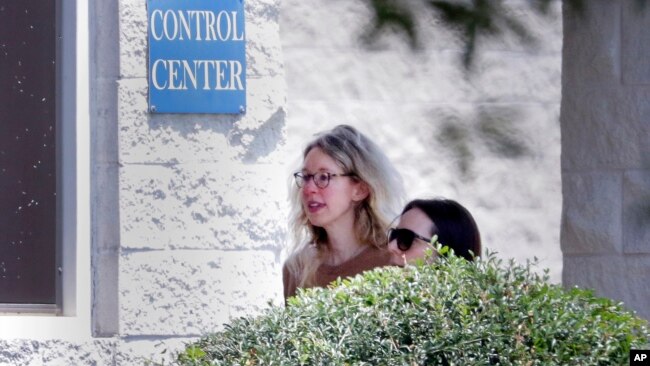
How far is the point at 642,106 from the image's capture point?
4.54 meters

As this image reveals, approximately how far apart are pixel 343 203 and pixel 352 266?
0.75 feet

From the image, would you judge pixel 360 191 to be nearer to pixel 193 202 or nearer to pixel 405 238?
pixel 405 238

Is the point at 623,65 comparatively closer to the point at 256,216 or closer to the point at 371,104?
the point at 371,104

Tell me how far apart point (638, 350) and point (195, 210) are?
231 centimetres

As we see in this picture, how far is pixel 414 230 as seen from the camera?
155 inches

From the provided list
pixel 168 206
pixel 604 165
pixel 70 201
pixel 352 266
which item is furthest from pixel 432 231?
pixel 70 201

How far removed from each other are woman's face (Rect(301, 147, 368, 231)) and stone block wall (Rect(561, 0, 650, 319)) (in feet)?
2.97

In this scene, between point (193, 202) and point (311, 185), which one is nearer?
point (311, 185)

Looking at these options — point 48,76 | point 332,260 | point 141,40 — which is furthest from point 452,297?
point 48,76

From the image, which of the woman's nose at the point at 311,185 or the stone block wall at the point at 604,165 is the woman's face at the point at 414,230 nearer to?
the woman's nose at the point at 311,185

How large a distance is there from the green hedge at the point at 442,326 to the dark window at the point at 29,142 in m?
2.08

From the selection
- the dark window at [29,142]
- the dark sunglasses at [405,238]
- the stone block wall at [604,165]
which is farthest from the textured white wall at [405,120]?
the dark window at [29,142]

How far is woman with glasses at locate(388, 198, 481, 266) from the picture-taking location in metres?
3.93

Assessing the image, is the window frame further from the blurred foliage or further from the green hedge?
the blurred foliage
